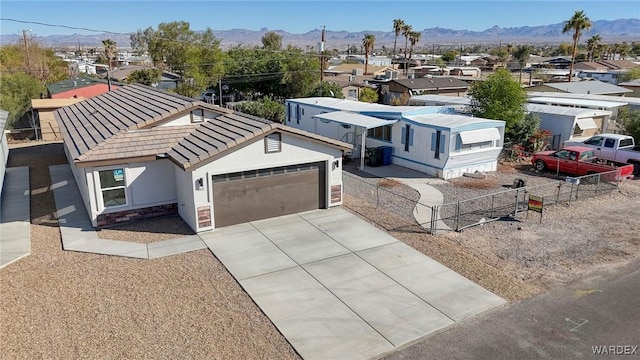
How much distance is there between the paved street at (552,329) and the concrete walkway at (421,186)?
16.7ft

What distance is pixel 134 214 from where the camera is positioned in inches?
634

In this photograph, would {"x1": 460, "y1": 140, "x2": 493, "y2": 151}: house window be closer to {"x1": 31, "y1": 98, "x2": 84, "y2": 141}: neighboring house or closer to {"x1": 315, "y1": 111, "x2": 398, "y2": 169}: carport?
{"x1": 315, "y1": 111, "x2": 398, "y2": 169}: carport

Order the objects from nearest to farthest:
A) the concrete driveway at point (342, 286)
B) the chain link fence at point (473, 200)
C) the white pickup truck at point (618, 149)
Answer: the concrete driveway at point (342, 286)
the chain link fence at point (473, 200)
the white pickup truck at point (618, 149)

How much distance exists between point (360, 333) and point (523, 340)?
333cm

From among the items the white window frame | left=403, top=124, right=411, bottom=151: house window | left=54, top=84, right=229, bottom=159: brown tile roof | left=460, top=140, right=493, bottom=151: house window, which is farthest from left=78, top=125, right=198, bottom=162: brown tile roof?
left=460, top=140, right=493, bottom=151: house window

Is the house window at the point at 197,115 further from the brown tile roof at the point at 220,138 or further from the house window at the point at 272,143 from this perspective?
the house window at the point at 272,143

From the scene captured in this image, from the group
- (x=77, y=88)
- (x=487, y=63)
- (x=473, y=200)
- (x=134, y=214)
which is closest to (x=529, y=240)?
(x=473, y=200)

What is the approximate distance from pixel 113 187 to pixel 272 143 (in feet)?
18.0

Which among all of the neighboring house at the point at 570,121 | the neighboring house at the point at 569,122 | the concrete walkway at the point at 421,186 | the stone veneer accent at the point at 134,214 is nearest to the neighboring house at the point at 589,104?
the neighboring house at the point at 570,121

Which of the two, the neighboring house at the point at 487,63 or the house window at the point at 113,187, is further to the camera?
the neighboring house at the point at 487,63

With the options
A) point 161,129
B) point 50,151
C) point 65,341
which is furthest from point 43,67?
point 65,341

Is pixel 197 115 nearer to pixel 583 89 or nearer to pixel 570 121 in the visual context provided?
pixel 570 121

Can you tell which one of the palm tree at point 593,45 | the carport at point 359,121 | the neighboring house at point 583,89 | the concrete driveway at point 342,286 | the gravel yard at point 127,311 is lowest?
the concrete driveway at point 342,286

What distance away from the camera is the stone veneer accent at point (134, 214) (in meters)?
15.6
